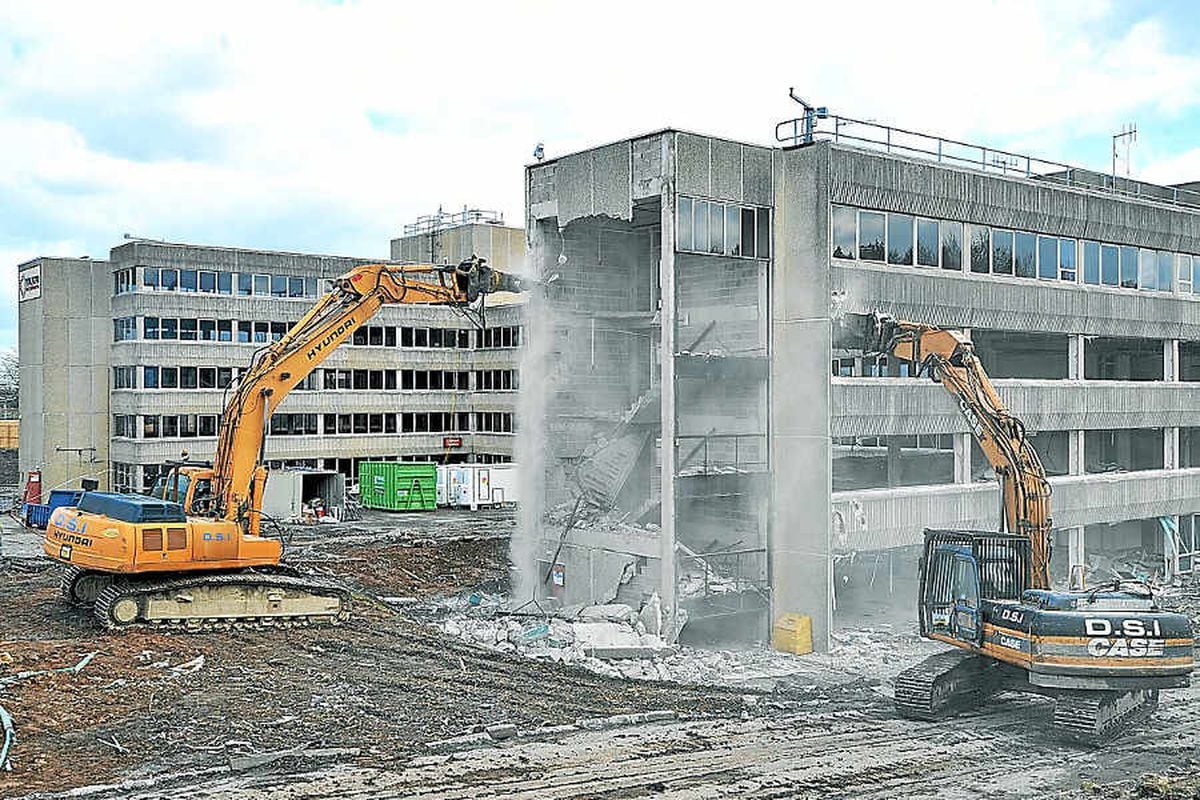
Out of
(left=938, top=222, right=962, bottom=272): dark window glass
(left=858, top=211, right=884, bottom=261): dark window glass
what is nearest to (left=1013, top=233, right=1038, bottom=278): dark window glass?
(left=938, top=222, right=962, bottom=272): dark window glass

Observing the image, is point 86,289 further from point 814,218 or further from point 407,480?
point 814,218

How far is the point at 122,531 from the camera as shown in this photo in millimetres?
24109

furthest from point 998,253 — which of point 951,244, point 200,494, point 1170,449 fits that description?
point 200,494

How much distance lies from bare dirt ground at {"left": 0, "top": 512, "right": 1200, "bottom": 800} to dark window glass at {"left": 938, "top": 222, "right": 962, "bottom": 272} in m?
8.73

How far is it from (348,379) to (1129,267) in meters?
33.1

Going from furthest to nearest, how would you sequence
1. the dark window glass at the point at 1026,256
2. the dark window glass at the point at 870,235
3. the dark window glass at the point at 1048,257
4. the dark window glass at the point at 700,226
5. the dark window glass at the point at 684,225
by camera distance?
the dark window glass at the point at 1048,257 → the dark window glass at the point at 1026,256 → the dark window glass at the point at 870,235 → the dark window glass at the point at 700,226 → the dark window glass at the point at 684,225

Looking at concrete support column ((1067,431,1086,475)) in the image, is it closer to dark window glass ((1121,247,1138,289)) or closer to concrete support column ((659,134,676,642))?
dark window glass ((1121,247,1138,289))

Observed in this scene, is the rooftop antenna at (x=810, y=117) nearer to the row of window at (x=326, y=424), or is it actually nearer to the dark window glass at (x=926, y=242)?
the dark window glass at (x=926, y=242)

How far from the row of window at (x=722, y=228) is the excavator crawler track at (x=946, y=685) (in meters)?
9.45

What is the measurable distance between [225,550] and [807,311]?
12.8 meters

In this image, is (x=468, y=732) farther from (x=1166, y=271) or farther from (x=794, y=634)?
(x=1166, y=271)

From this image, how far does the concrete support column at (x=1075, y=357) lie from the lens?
31.2 meters

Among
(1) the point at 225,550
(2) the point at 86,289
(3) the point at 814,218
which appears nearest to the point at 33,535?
(2) the point at 86,289

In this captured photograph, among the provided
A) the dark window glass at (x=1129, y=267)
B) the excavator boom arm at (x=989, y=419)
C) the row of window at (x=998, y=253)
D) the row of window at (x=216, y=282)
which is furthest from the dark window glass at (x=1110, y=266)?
the row of window at (x=216, y=282)
